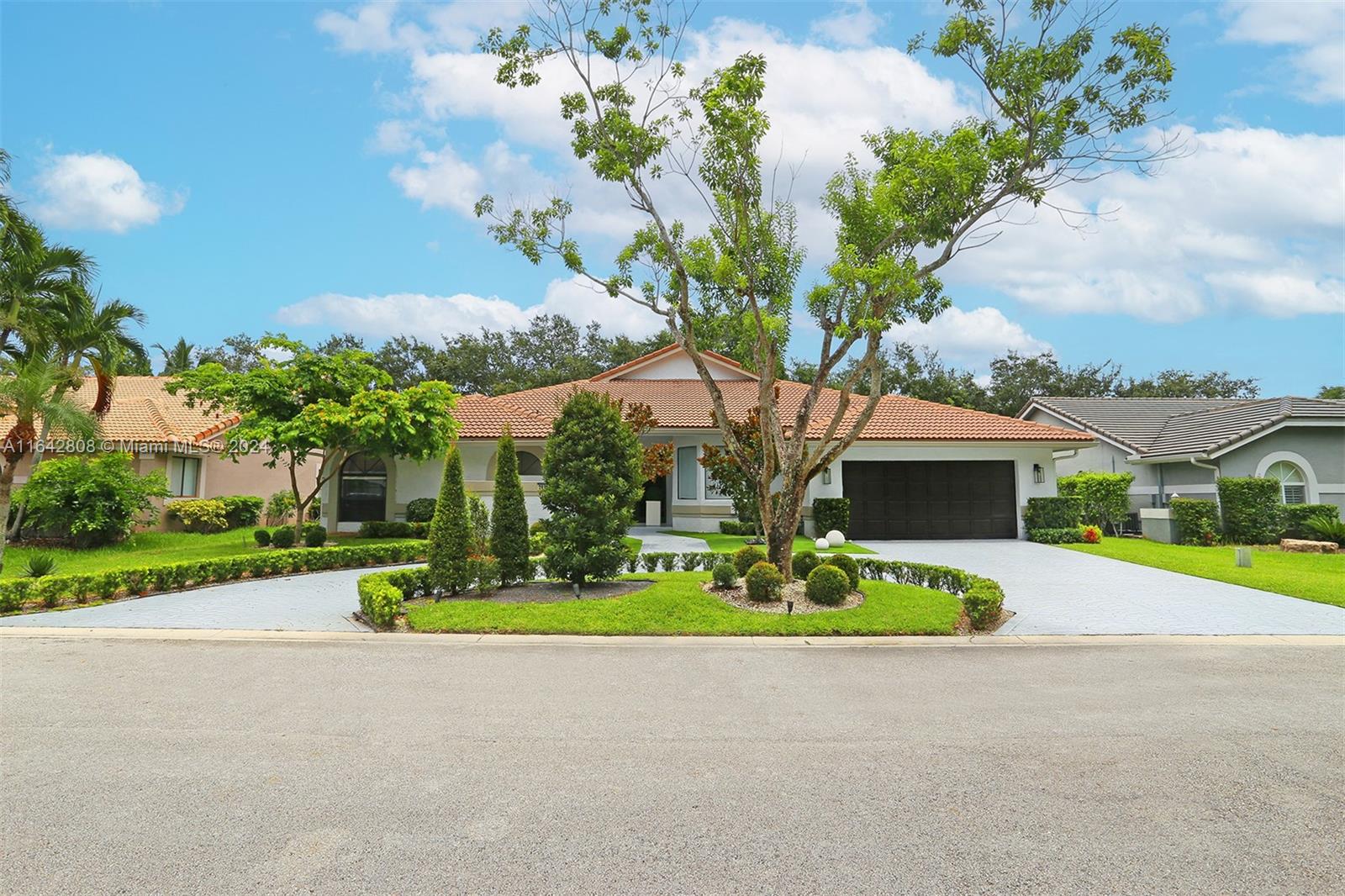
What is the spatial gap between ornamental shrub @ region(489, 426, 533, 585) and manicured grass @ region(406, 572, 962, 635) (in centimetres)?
120

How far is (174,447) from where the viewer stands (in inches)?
950

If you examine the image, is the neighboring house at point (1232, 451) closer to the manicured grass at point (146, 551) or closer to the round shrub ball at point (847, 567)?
the round shrub ball at point (847, 567)

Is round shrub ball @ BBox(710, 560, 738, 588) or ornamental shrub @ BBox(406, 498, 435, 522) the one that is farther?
ornamental shrub @ BBox(406, 498, 435, 522)

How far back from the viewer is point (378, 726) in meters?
5.91

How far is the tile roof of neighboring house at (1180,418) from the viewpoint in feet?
72.6

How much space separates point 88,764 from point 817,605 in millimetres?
8646

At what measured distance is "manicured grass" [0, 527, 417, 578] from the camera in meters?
16.9

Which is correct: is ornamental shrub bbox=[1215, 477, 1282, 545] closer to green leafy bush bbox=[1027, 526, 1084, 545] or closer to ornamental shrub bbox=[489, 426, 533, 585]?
green leafy bush bbox=[1027, 526, 1084, 545]

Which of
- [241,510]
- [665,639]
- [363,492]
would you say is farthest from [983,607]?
[241,510]

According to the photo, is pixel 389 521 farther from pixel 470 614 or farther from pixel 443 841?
pixel 443 841

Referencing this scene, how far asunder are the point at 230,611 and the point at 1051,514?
68.9 feet

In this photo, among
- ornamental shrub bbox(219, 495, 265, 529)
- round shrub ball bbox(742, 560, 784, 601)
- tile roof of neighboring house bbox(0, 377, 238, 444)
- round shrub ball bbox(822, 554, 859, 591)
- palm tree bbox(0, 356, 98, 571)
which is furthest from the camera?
ornamental shrub bbox(219, 495, 265, 529)

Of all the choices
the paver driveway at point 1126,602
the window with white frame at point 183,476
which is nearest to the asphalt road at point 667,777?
the paver driveway at point 1126,602

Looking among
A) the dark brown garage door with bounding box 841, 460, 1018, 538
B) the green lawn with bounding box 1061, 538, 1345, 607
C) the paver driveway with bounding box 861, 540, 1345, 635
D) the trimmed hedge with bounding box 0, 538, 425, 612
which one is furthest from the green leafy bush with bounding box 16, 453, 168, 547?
the green lawn with bounding box 1061, 538, 1345, 607
